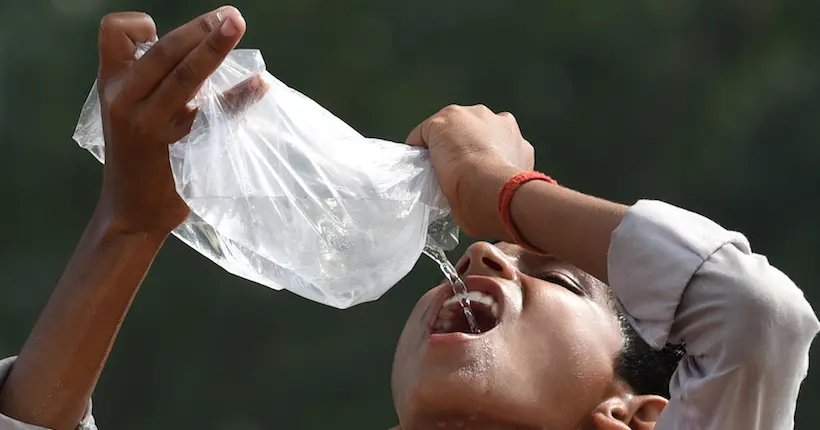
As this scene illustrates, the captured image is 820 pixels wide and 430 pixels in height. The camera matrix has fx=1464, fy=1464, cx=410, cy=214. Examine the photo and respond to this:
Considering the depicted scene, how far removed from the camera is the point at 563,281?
1847 millimetres

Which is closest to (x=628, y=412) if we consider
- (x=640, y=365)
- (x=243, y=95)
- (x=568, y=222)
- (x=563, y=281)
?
(x=640, y=365)

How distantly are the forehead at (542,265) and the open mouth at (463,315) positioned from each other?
90mm

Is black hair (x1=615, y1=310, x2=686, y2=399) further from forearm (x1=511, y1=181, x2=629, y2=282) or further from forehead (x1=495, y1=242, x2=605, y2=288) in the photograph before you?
forearm (x1=511, y1=181, x2=629, y2=282)

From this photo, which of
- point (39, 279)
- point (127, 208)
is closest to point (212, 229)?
point (127, 208)

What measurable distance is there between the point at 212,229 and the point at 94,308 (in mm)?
170

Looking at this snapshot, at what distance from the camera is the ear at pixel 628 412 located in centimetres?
173

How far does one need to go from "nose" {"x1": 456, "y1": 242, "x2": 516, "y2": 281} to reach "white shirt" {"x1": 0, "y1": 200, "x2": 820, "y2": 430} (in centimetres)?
35

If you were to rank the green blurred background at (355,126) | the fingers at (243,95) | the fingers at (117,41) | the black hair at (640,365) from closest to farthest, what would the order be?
the fingers at (117,41)
the fingers at (243,95)
the black hair at (640,365)
the green blurred background at (355,126)

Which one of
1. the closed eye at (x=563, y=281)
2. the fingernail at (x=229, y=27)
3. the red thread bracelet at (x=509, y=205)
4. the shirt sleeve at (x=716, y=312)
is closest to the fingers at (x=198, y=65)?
the fingernail at (x=229, y=27)

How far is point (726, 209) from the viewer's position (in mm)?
4254

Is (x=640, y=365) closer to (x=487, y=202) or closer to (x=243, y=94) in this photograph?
(x=487, y=202)

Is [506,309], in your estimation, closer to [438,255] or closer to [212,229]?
[438,255]

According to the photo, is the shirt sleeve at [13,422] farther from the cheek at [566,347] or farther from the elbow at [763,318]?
the elbow at [763,318]

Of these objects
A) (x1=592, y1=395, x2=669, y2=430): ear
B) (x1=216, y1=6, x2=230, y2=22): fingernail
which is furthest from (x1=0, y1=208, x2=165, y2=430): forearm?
(x1=592, y1=395, x2=669, y2=430): ear
